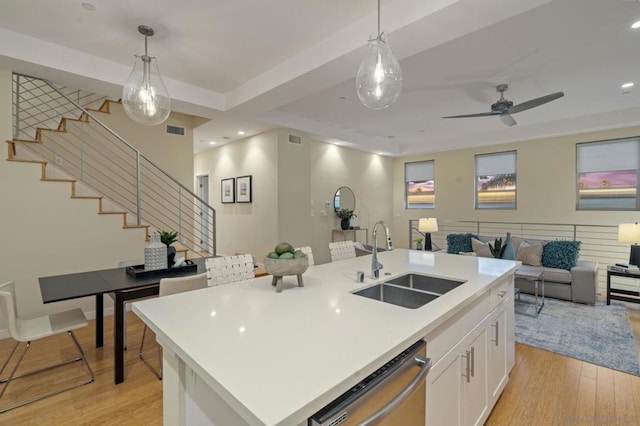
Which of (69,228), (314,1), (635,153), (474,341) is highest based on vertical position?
(314,1)

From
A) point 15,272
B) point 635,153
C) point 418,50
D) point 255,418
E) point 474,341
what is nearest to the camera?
point 255,418

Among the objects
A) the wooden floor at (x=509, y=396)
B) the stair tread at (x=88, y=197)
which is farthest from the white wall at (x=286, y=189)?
the wooden floor at (x=509, y=396)

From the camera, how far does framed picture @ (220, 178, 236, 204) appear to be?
6.31 metres

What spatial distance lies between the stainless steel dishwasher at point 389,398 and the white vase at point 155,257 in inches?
90.5

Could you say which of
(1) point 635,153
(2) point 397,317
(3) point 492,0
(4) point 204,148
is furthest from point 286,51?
(1) point 635,153

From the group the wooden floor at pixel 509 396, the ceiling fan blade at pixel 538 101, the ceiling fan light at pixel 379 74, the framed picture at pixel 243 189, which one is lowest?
the wooden floor at pixel 509 396

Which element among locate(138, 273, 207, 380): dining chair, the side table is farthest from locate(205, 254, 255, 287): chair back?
the side table

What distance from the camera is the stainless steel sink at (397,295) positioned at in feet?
5.85

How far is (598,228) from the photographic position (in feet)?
17.6

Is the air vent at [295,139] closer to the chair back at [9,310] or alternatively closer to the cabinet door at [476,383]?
the chair back at [9,310]

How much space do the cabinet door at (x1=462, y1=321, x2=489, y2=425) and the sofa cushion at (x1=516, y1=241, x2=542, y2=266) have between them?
12.0ft

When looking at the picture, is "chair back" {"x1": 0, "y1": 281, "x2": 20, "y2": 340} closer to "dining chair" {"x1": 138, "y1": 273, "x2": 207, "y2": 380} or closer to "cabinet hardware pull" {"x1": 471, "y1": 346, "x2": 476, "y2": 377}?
"dining chair" {"x1": 138, "y1": 273, "x2": 207, "y2": 380}

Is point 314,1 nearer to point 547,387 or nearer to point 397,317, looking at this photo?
point 397,317

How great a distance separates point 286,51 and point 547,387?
381 cm
